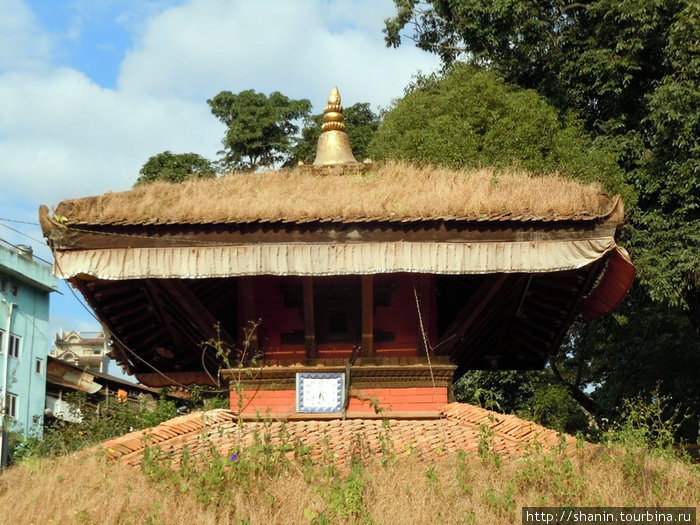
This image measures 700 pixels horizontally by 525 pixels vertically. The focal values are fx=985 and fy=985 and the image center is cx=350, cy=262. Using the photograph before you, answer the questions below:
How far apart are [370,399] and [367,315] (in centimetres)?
135

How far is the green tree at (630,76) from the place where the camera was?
24750 millimetres

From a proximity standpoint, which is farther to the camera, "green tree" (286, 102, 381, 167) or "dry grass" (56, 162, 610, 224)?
Answer: "green tree" (286, 102, 381, 167)

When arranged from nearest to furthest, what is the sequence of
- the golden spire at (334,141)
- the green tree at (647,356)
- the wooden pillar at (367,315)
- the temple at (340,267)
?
the temple at (340,267) < the wooden pillar at (367,315) < the golden spire at (334,141) < the green tree at (647,356)

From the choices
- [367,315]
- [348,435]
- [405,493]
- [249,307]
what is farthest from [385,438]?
[249,307]

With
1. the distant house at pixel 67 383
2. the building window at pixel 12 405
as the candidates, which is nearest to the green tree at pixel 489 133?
the building window at pixel 12 405

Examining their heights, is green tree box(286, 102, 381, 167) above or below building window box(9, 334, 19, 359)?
above

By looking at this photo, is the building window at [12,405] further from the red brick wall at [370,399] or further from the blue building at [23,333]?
the red brick wall at [370,399]

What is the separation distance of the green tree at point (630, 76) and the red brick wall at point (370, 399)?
10656 mm

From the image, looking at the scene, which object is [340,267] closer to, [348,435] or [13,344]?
[348,435]

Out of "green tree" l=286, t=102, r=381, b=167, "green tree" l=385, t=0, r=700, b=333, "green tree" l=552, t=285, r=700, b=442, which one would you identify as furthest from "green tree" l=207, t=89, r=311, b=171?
"green tree" l=552, t=285, r=700, b=442

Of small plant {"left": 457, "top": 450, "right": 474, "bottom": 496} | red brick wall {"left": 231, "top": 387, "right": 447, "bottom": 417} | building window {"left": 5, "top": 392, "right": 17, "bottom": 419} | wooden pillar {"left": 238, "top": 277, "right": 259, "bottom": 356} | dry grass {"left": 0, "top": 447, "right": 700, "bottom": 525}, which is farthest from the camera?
building window {"left": 5, "top": 392, "right": 17, "bottom": 419}

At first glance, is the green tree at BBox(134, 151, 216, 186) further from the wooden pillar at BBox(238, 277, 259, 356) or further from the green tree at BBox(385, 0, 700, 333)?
the wooden pillar at BBox(238, 277, 259, 356)

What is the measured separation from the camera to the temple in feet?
48.5

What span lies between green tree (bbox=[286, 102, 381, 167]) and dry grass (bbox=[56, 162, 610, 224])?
2181 cm
